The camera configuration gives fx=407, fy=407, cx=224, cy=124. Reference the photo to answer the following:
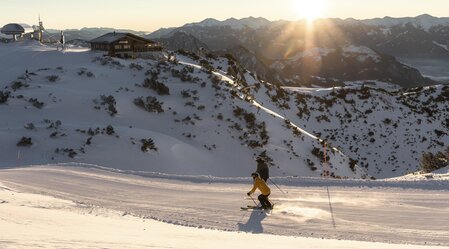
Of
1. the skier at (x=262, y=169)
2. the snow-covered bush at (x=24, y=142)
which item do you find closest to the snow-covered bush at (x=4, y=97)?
the snow-covered bush at (x=24, y=142)

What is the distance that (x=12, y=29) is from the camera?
71.2 m

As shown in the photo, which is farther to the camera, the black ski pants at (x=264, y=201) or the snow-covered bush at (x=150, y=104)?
the snow-covered bush at (x=150, y=104)

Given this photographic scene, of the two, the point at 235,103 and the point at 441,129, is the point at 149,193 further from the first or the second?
the point at 441,129

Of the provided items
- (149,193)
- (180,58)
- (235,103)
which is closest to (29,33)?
(180,58)

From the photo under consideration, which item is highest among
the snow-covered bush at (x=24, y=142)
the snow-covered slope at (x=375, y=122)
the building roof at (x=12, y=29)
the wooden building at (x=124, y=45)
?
the building roof at (x=12, y=29)

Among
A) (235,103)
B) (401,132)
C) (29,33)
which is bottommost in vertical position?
(401,132)

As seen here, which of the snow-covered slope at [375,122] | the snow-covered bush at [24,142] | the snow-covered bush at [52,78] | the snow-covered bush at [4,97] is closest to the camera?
the snow-covered bush at [24,142]

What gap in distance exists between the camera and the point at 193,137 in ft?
111

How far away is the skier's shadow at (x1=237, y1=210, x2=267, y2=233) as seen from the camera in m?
12.5

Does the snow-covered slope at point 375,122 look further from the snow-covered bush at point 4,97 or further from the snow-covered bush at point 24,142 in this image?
the snow-covered bush at point 24,142

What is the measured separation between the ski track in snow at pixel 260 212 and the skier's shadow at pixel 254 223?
0.03 meters

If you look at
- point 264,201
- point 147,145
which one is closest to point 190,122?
point 147,145

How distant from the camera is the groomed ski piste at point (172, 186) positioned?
10.6m

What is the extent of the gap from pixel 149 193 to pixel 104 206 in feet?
7.85
